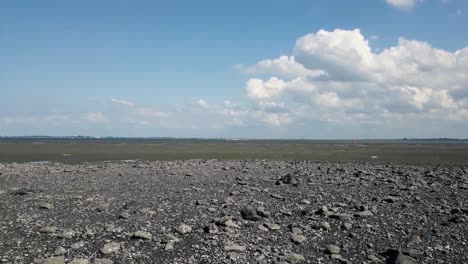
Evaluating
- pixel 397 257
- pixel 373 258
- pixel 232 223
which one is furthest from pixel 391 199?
pixel 232 223

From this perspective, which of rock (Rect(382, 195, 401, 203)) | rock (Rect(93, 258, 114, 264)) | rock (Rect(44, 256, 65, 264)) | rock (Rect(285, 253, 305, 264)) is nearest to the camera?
rock (Rect(44, 256, 65, 264))

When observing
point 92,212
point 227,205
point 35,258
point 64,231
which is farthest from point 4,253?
point 227,205

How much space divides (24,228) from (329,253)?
12.3 meters

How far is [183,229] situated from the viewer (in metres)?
16.5

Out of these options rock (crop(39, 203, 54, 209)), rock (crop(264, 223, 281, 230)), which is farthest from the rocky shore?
rock (crop(264, 223, 281, 230))

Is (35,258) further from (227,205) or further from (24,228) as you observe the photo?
(227,205)

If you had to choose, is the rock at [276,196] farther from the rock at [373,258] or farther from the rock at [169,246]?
the rock at [169,246]

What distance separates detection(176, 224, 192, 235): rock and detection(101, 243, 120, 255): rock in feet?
8.72

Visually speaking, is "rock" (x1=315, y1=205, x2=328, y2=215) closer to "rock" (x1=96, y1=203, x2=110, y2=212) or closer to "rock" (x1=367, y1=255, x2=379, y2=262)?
"rock" (x1=367, y1=255, x2=379, y2=262)

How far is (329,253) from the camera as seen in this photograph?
48.6 ft

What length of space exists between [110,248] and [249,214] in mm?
6832

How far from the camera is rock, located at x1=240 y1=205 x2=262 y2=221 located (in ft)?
61.2

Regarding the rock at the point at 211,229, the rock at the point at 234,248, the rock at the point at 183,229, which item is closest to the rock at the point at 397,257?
the rock at the point at 234,248

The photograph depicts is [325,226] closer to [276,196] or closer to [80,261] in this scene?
[276,196]
